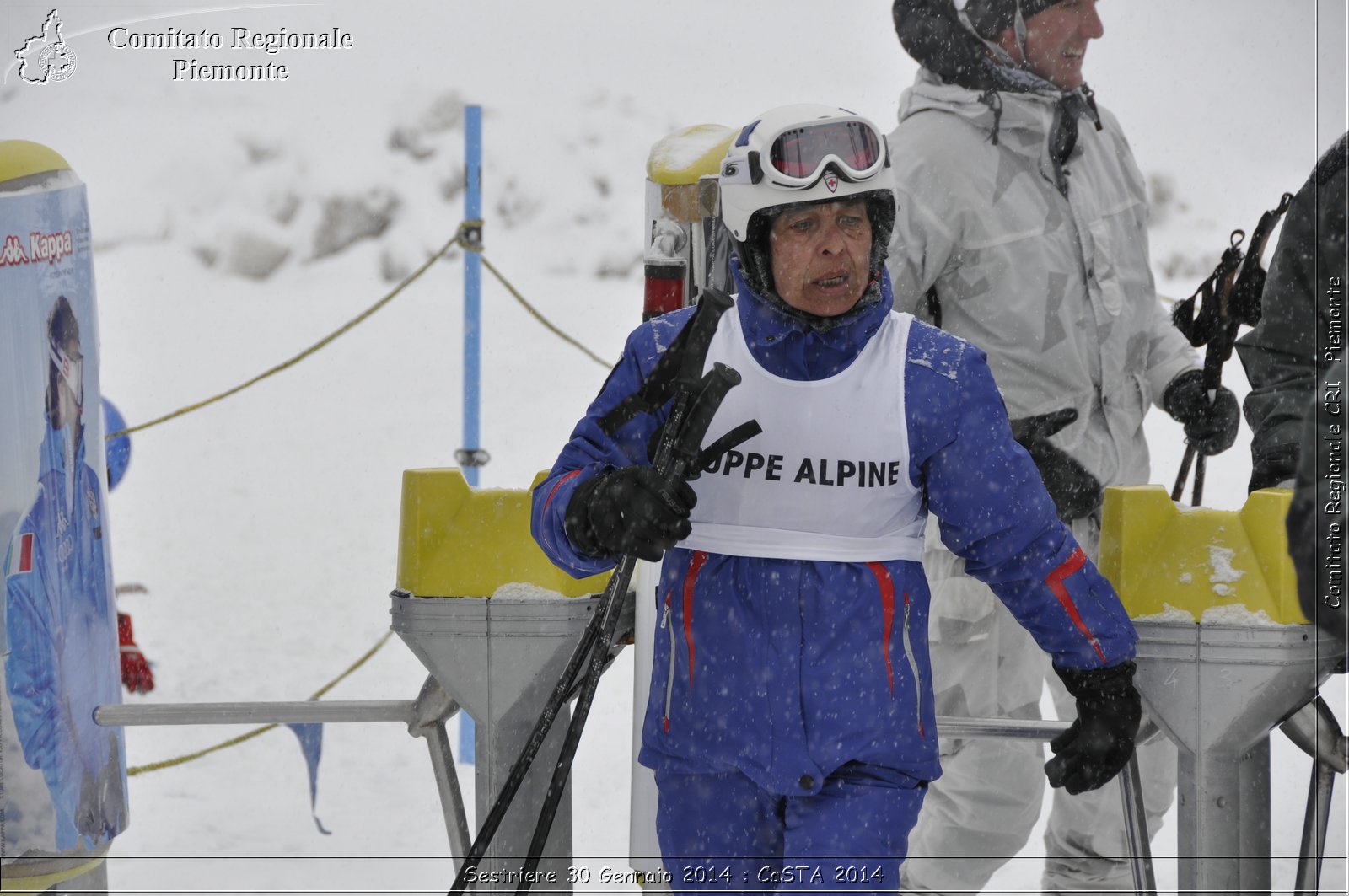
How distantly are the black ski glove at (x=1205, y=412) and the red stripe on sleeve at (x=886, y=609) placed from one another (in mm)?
1319

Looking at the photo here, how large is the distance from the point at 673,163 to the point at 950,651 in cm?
132

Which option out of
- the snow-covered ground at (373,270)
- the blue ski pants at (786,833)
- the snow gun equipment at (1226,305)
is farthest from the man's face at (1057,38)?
the blue ski pants at (786,833)

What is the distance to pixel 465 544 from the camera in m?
2.58

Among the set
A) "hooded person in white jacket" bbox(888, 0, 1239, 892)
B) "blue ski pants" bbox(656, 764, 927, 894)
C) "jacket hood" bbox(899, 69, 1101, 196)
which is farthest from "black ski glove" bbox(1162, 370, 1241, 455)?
"blue ski pants" bbox(656, 764, 927, 894)

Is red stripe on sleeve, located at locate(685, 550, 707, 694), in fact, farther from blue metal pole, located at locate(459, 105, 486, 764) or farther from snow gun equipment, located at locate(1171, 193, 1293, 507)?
blue metal pole, located at locate(459, 105, 486, 764)

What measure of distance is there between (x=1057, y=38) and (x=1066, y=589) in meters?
1.48

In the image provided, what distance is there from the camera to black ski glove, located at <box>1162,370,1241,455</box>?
10.1ft

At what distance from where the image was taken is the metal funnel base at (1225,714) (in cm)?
237

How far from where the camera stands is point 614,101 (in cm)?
629

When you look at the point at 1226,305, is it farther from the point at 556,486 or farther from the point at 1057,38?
the point at 556,486

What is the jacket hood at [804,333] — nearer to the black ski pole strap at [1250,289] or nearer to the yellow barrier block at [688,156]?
the yellow barrier block at [688,156]

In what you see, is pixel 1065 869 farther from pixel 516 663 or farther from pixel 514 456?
pixel 514 456

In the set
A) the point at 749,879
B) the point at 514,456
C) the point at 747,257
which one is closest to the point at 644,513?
the point at 747,257

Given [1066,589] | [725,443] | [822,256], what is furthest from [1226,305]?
[725,443]
